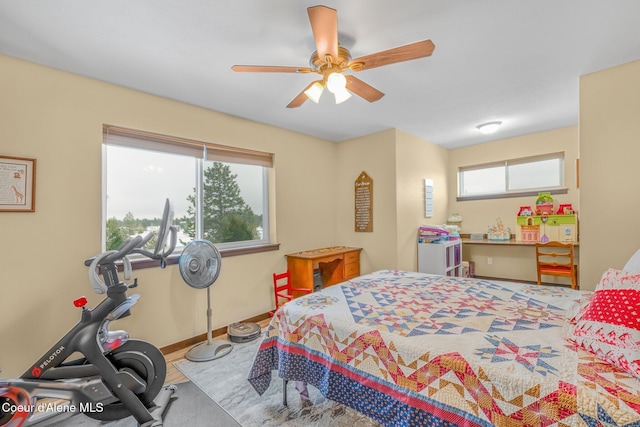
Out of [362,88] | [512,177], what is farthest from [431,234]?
[362,88]

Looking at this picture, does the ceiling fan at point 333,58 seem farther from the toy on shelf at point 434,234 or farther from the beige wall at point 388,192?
the toy on shelf at point 434,234

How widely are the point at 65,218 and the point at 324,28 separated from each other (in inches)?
90.3

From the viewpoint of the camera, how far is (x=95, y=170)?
230 centimetres

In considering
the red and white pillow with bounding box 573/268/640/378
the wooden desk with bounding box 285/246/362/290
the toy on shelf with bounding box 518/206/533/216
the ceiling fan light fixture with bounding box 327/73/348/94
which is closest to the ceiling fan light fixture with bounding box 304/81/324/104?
the ceiling fan light fixture with bounding box 327/73/348/94

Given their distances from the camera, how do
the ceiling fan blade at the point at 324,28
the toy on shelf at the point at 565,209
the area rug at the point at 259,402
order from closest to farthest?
the ceiling fan blade at the point at 324,28, the area rug at the point at 259,402, the toy on shelf at the point at 565,209

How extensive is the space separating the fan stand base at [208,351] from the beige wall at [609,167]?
10.5 feet

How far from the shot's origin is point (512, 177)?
445cm

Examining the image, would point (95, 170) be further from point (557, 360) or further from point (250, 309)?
point (557, 360)

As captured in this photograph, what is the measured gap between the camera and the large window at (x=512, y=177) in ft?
13.4

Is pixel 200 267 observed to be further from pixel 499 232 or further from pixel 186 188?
pixel 499 232

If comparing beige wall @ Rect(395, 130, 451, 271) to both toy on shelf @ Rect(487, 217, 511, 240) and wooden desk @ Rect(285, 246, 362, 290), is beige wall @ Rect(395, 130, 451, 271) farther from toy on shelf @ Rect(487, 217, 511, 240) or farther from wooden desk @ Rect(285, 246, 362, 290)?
toy on shelf @ Rect(487, 217, 511, 240)

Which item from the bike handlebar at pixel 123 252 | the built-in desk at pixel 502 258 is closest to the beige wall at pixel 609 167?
the built-in desk at pixel 502 258

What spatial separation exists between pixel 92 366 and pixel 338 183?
11.5 feet

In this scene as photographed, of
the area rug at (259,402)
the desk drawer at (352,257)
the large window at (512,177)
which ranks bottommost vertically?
the area rug at (259,402)
